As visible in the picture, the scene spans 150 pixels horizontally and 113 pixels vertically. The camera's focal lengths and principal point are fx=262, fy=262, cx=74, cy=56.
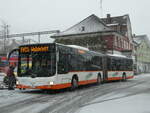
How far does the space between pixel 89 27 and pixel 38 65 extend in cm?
4157

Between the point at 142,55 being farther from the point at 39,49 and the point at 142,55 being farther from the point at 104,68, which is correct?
the point at 39,49

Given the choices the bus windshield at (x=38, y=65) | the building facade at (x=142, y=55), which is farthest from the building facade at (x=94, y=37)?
the bus windshield at (x=38, y=65)

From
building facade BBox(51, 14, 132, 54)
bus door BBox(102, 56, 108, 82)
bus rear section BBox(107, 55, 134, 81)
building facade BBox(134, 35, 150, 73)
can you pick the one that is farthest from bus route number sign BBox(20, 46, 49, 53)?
building facade BBox(134, 35, 150, 73)

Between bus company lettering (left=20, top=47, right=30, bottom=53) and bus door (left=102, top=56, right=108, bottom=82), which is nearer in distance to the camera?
bus company lettering (left=20, top=47, right=30, bottom=53)

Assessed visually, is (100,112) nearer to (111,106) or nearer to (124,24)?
(111,106)

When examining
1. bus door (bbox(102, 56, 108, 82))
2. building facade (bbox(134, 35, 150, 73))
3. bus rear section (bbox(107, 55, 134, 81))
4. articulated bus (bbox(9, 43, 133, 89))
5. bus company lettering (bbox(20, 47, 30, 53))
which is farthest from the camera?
building facade (bbox(134, 35, 150, 73))

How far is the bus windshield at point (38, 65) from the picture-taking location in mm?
14531

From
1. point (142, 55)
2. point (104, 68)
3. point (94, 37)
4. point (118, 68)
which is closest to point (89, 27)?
point (94, 37)

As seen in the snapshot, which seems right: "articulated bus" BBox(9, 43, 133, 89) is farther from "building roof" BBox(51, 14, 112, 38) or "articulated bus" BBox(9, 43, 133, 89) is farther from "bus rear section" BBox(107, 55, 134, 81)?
"building roof" BBox(51, 14, 112, 38)

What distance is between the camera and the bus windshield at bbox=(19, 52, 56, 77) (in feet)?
47.7

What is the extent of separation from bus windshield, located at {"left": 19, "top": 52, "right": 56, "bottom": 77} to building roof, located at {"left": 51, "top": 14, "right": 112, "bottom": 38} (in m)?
38.6

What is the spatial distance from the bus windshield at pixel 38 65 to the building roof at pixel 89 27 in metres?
38.6

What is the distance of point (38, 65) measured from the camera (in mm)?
14719

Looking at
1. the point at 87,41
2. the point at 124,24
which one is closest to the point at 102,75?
the point at 87,41
